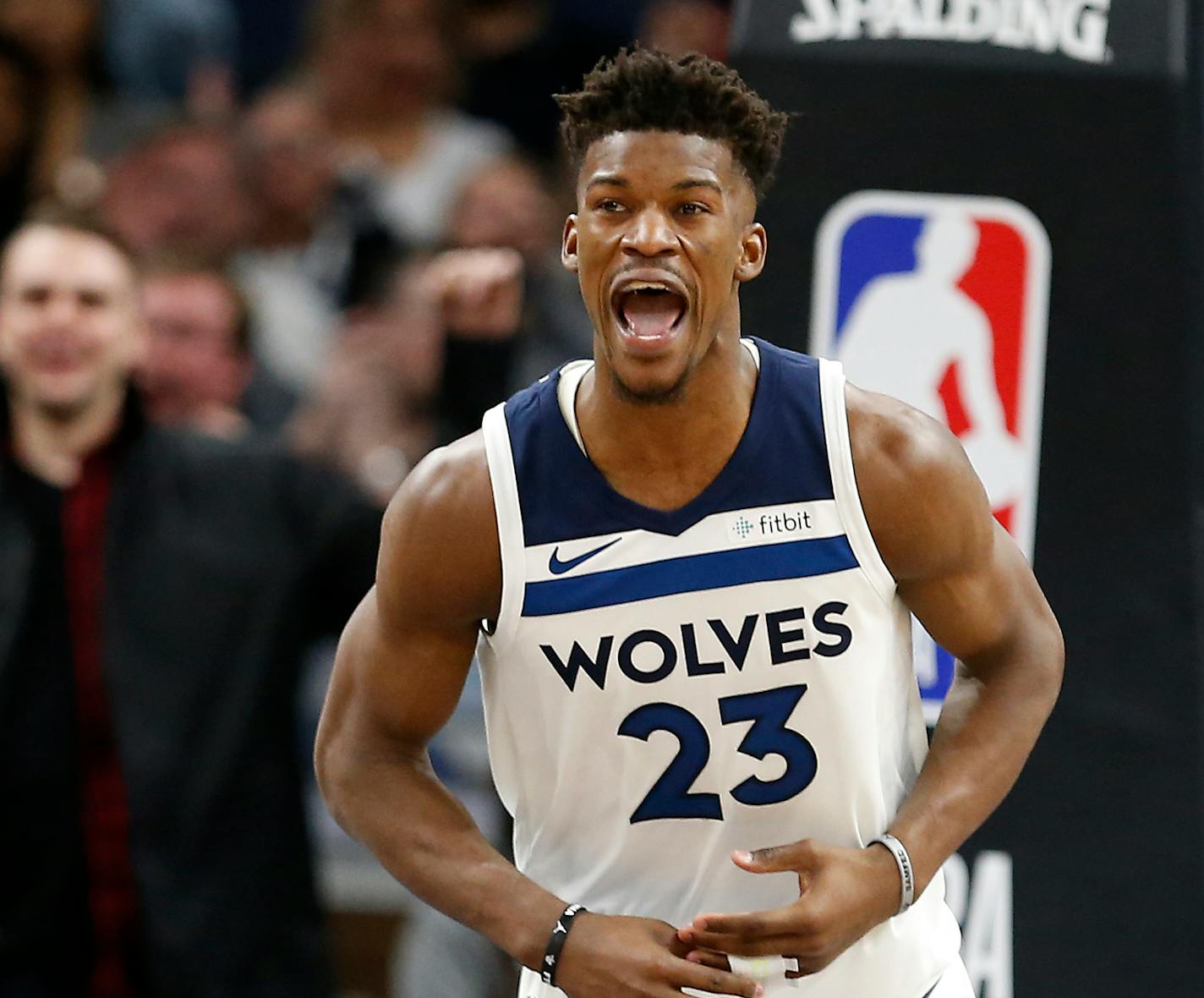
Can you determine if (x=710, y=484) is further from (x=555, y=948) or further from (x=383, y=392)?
(x=383, y=392)

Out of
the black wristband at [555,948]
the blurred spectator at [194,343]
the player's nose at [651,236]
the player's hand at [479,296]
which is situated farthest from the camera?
the blurred spectator at [194,343]

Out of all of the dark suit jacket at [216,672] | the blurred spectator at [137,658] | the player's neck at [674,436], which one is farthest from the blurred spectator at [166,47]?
the player's neck at [674,436]

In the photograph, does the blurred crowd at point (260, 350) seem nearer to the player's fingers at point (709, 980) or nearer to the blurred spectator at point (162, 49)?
the blurred spectator at point (162, 49)

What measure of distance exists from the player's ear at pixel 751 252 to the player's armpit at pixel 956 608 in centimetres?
21

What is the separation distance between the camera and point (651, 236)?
2.48 meters

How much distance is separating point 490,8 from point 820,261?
364 cm

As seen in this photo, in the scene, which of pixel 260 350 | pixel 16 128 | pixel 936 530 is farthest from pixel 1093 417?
pixel 16 128

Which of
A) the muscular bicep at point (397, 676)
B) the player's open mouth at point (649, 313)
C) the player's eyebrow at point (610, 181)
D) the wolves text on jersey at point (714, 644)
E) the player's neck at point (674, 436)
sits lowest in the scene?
the muscular bicep at point (397, 676)

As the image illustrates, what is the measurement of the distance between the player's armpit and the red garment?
1.87 metres

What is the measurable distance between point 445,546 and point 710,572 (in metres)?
0.33

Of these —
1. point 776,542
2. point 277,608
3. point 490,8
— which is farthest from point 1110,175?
point 490,8

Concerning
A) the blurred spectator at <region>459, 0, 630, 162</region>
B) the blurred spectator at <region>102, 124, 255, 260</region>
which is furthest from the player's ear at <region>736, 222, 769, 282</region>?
the blurred spectator at <region>459, 0, 630, 162</region>

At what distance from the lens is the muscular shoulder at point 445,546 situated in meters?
2.62

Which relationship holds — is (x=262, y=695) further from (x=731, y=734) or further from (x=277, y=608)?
(x=731, y=734)
